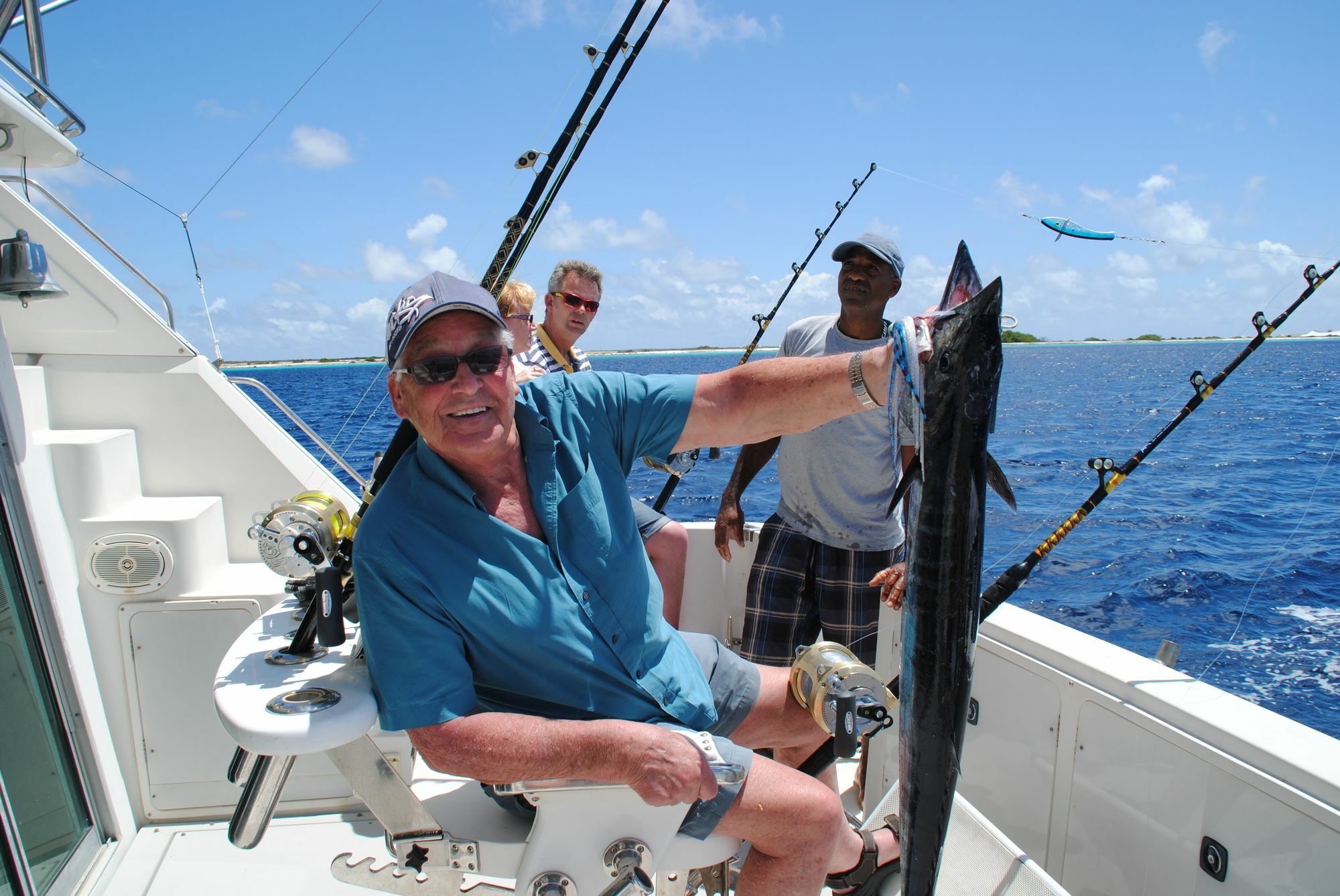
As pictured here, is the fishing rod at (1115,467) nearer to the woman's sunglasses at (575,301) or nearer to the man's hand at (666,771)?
the man's hand at (666,771)

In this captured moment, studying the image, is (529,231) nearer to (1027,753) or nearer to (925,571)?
(925,571)

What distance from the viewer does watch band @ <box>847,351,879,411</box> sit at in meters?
1.75

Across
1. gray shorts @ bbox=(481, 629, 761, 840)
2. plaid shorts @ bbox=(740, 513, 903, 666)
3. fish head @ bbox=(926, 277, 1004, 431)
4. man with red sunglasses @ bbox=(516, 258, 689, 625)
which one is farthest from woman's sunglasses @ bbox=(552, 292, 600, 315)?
fish head @ bbox=(926, 277, 1004, 431)

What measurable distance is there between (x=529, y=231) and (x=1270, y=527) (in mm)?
10453

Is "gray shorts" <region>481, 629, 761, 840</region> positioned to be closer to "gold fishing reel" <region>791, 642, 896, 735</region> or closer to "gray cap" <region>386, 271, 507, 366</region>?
"gold fishing reel" <region>791, 642, 896, 735</region>

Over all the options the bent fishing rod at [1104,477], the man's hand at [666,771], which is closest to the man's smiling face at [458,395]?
the man's hand at [666,771]

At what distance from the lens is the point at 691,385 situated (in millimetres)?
2037

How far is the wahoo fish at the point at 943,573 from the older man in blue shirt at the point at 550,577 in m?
0.24

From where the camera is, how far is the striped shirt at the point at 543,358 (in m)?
3.70

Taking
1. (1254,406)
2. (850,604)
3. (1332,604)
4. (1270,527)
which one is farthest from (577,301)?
(1254,406)

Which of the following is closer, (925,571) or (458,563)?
(925,571)

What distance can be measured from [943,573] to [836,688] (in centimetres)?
60

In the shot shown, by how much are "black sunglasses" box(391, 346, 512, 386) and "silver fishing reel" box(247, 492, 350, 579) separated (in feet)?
1.39

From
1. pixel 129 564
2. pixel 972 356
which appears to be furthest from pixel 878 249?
pixel 129 564
